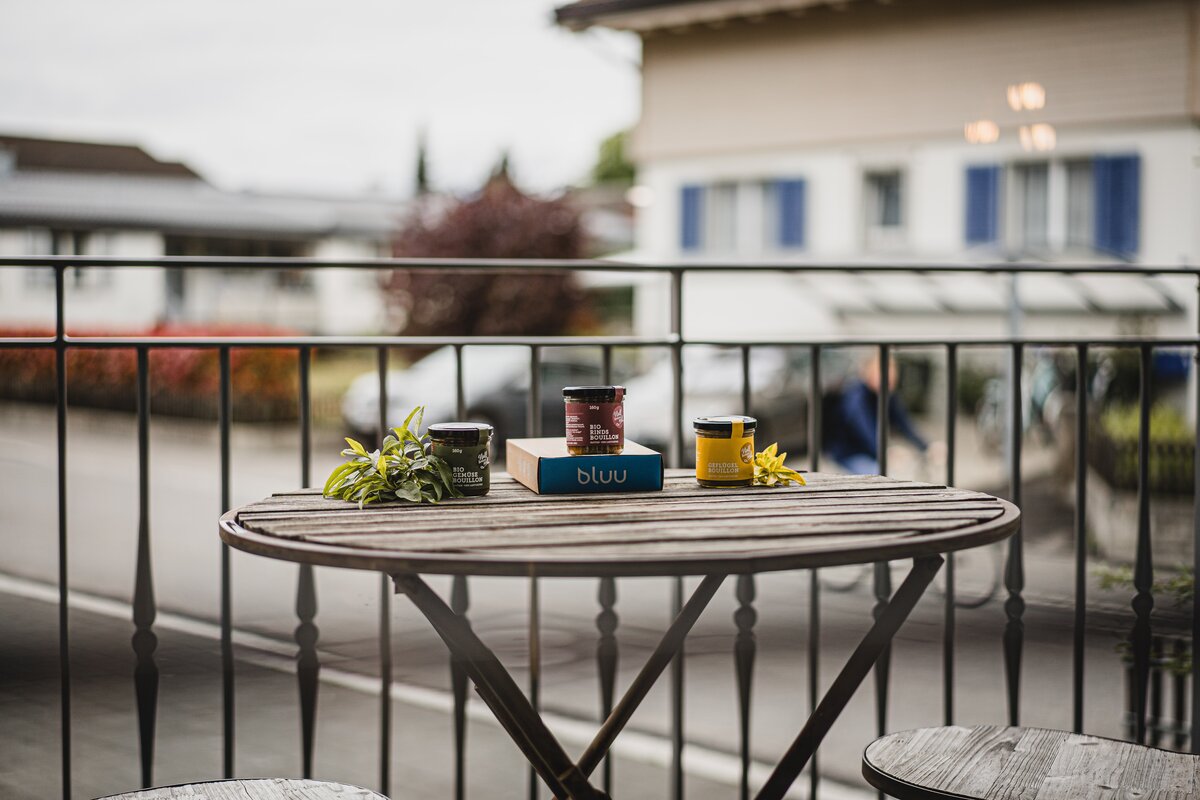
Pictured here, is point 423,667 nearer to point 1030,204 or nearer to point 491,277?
point 1030,204

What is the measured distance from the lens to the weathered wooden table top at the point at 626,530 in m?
1.31

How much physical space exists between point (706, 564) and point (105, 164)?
34.1 m

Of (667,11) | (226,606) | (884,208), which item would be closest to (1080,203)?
(884,208)

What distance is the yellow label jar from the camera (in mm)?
1816

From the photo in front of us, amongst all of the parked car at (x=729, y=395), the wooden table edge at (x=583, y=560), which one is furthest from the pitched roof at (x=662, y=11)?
the wooden table edge at (x=583, y=560)

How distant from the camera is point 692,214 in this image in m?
16.7

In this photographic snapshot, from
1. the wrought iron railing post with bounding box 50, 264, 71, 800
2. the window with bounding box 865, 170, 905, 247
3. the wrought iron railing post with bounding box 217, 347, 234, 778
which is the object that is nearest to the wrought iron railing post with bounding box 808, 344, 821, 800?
the wrought iron railing post with bounding box 217, 347, 234, 778

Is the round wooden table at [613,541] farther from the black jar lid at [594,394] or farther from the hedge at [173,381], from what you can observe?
the hedge at [173,381]

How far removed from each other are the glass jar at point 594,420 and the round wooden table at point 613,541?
8cm

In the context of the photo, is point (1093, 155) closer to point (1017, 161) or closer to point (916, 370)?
point (1017, 161)

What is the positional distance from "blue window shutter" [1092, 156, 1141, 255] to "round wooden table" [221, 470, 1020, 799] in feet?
43.5

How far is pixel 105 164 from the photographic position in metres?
32.0

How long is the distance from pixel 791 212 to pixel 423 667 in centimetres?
1213

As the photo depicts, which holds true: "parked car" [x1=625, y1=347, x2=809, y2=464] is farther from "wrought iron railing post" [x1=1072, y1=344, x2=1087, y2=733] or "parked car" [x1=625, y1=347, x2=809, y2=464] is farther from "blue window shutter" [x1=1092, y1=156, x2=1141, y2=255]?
"wrought iron railing post" [x1=1072, y1=344, x2=1087, y2=733]
